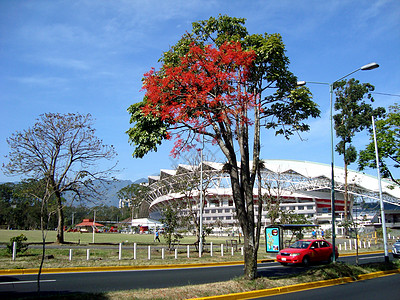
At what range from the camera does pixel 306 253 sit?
20.2m

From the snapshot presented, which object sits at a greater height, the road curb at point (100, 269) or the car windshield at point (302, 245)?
the car windshield at point (302, 245)

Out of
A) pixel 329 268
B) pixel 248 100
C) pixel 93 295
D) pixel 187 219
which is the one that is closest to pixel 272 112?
pixel 248 100

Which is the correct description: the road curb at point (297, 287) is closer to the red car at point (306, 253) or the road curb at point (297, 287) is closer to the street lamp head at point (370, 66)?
the red car at point (306, 253)

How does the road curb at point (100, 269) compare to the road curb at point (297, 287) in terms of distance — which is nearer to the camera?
the road curb at point (297, 287)

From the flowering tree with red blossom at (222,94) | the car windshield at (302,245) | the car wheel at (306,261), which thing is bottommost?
the car wheel at (306,261)

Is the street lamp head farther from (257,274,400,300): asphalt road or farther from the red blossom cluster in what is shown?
(257,274,400,300): asphalt road

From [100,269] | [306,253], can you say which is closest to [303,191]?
[306,253]

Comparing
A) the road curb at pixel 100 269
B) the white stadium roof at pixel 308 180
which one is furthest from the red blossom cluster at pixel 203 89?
the white stadium roof at pixel 308 180

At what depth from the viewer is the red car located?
19786 millimetres

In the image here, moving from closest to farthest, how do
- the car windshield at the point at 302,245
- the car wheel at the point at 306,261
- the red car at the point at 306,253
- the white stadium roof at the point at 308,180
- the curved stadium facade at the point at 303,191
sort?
the red car at the point at 306,253 < the car wheel at the point at 306,261 < the car windshield at the point at 302,245 < the white stadium roof at the point at 308,180 < the curved stadium facade at the point at 303,191

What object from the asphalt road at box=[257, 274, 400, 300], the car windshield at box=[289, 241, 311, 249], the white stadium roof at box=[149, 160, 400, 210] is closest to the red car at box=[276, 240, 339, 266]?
the car windshield at box=[289, 241, 311, 249]

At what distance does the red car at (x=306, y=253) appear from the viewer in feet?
64.9

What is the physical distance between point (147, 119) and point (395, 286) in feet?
34.5

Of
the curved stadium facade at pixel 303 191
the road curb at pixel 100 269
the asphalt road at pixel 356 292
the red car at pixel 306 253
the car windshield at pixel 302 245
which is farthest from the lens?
the curved stadium facade at pixel 303 191
